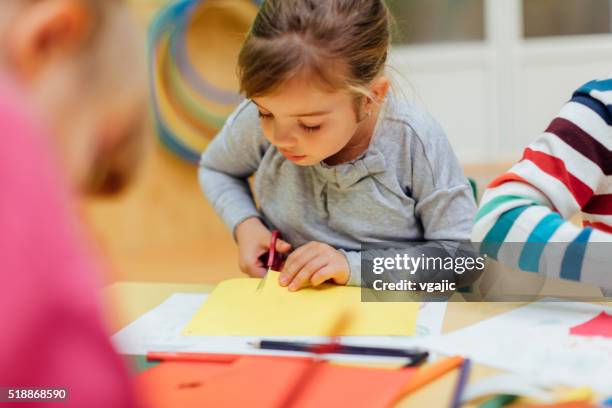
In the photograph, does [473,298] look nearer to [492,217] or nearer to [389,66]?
[492,217]

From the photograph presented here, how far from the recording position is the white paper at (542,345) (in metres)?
0.56

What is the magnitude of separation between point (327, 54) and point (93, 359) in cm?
65

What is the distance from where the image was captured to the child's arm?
1.05 meters

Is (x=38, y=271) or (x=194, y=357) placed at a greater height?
(x=38, y=271)

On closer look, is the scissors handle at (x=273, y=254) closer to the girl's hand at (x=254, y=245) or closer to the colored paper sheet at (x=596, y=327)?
the girl's hand at (x=254, y=245)

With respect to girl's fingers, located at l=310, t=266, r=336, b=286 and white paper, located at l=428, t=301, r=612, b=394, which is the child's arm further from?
white paper, located at l=428, t=301, r=612, b=394

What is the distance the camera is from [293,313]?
2.48 ft

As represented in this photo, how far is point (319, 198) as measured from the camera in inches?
39.4

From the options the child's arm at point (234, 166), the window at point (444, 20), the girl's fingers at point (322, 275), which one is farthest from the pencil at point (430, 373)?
the window at point (444, 20)

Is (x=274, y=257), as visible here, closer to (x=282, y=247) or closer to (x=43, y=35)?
(x=282, y=247)

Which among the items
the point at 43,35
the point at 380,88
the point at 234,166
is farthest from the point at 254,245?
the point at 43,35

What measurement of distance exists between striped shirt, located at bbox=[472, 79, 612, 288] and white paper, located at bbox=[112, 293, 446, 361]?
0.11m

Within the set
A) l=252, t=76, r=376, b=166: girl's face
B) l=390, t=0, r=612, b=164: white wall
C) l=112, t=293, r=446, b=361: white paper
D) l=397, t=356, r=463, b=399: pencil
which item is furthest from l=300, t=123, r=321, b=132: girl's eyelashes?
l=390, t=0, r=612, b=164: white wall

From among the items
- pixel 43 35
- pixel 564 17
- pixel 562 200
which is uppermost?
pixel 43 35
